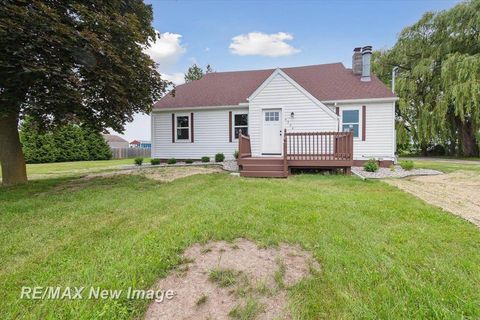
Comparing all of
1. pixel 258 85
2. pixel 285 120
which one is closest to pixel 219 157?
pixel 285 120

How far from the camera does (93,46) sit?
5738 mm

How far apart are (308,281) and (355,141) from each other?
10252mm

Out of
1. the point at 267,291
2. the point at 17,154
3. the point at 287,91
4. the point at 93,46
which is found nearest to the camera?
the point at 267,291

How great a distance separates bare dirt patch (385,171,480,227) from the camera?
4.78 metres

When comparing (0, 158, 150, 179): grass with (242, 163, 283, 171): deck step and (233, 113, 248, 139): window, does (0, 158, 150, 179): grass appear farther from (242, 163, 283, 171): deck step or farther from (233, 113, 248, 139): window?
(242, 163, 283, 171): deck step

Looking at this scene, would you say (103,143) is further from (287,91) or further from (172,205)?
(172,205)

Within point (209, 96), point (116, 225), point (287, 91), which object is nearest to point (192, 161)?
point (209, 96)

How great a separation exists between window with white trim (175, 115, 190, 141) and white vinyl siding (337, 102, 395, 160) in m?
7.89

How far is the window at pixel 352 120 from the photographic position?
11594mm

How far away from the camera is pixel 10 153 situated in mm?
7176

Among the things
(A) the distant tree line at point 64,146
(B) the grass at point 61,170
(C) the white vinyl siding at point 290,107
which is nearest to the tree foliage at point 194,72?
(A) the distant tree line at point 64,146

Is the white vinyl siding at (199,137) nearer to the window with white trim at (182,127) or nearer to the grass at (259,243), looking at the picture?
the window with white trim at (182,127)

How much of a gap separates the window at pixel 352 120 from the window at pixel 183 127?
24.9 feet

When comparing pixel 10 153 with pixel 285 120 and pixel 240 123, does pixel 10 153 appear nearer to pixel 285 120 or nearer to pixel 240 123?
pixel 240 123
